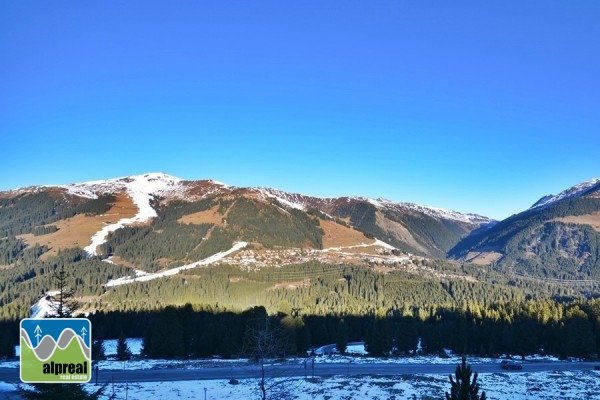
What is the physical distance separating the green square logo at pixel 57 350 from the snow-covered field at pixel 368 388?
31157mm

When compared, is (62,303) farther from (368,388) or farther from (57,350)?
(368,388)

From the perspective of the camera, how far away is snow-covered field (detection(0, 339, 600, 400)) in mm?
46062

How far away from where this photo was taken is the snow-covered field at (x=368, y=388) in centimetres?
4606

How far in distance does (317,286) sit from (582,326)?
4346 inches

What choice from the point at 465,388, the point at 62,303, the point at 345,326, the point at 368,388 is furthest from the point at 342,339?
the point at 62,303

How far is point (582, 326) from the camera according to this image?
8544 centimetres

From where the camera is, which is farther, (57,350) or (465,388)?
(465,388)

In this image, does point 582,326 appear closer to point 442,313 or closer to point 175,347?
point 442,313

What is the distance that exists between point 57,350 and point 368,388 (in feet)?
133

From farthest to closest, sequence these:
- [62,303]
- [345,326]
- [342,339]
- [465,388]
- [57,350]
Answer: [345,326]
[342,339]
[62,303]
[465,388]
[57,350]

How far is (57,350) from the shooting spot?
1495cm

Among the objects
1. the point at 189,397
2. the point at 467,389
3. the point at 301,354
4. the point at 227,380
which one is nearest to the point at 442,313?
the point at 301,354

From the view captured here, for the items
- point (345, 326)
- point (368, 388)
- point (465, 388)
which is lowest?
point (368, 388)

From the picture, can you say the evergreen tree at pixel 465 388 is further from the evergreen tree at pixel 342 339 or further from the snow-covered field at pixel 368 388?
the evergreen tree at pixel 342 339
